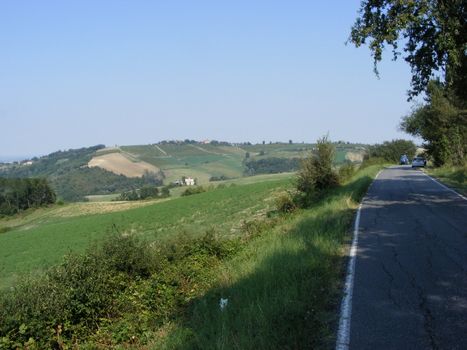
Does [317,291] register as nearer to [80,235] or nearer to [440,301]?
[440,301]

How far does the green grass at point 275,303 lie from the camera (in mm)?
5637

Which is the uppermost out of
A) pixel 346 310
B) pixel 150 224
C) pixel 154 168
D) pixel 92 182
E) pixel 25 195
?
pixel 346 310

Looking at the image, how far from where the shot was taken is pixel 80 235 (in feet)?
148

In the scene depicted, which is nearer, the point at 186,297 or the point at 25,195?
the point at 186,297

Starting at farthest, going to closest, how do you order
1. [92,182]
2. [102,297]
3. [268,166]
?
[92,182] < [268,166] < [102,297]

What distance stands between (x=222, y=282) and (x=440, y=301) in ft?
14.9

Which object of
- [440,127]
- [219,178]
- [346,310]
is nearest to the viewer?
[346,310]

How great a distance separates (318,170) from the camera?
29.2 meters

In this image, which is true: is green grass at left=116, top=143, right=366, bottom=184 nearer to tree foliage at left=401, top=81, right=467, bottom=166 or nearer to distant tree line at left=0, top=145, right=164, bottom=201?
distant tree line at left=0, top=145, right=164, bottom=201

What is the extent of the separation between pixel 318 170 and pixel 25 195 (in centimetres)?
10559

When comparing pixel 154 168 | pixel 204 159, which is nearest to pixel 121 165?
pixel 154 168

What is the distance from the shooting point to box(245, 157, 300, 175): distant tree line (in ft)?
487

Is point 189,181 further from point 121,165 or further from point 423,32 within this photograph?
point 423,32

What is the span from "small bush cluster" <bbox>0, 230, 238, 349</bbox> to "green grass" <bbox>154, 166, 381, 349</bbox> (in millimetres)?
1392
